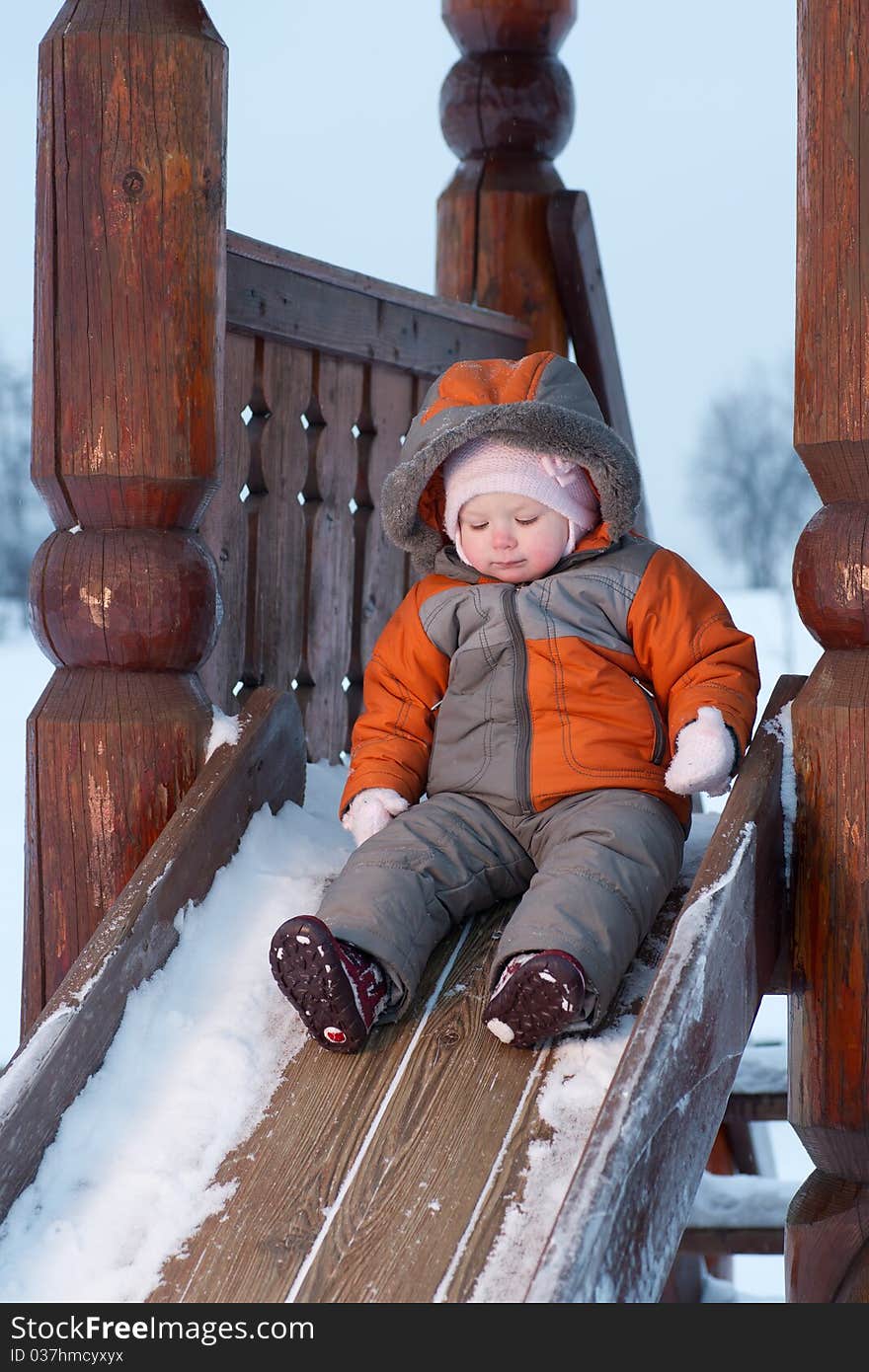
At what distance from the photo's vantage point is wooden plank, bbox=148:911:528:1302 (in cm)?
165

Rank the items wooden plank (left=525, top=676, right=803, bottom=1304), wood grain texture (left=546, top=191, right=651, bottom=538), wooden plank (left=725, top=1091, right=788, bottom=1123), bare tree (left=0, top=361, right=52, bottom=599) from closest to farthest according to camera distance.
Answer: wooden plank (left=525, top=676, right=803, bottom=1304)
wood grain texture (left=546, top=191, right=651, bottom=538)
wooden plank (left=725, top=1091, right=788, bottom=1123)
bare tree (left=0, top=361, right=52, bottom=599)

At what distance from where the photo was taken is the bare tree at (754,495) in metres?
8.62

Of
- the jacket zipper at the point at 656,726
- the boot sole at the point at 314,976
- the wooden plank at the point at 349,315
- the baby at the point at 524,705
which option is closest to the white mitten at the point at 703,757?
the baby at the point at 524,705

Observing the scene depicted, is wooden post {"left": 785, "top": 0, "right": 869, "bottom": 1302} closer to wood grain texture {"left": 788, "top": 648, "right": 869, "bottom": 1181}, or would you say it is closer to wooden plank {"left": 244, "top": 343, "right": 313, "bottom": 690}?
wood grain texture {"left": 788, "top": 648, "right": 869, "bottom": 1181}

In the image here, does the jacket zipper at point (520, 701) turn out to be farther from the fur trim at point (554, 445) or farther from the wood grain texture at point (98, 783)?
the wood grain texture at point (98, 783)

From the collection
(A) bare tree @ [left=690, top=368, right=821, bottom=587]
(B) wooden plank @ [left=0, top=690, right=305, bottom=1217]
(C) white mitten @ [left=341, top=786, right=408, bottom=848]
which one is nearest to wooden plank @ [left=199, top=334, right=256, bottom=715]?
(B) wooden plank @ [left=0, top=690, right=305, bottom=1217]

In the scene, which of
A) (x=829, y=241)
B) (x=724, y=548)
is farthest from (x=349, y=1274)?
(x=724, y=548)

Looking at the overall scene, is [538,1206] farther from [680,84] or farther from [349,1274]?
[680,84]

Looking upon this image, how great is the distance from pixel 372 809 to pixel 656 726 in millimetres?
460

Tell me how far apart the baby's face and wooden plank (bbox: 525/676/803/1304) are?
461 millimetres

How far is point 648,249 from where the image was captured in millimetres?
11891

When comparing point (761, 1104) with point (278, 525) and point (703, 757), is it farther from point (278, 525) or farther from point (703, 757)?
point (703, 757)

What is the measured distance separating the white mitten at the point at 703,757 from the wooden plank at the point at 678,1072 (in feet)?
0.13

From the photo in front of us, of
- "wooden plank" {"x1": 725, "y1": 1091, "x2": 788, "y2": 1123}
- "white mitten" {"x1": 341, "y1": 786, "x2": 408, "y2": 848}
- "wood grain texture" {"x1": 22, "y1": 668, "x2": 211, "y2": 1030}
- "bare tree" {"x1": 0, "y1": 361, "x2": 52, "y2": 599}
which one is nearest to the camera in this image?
"white mitten" {"x1": 341, "y1": 786, "x2": 408, "y2": 848}
